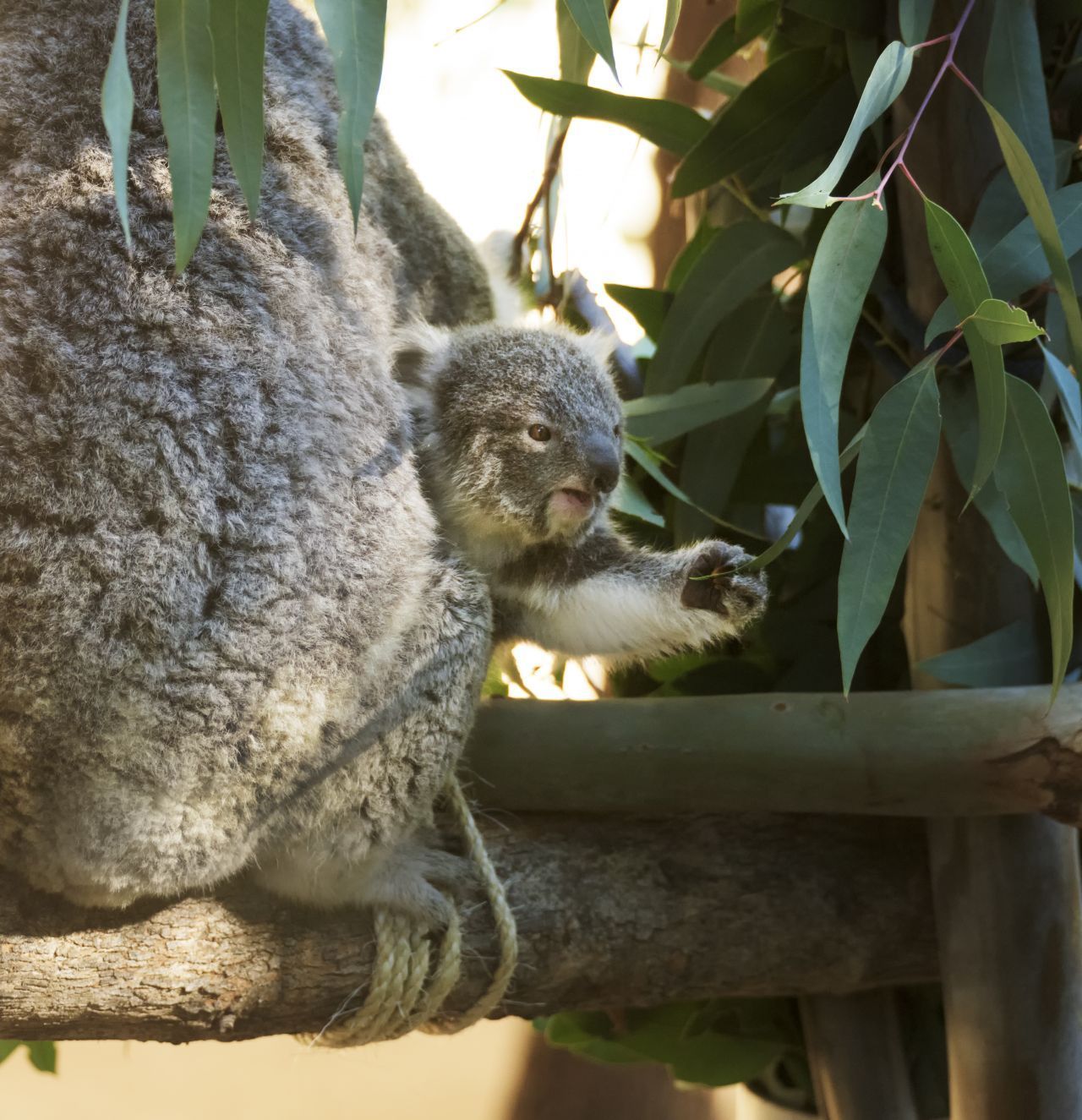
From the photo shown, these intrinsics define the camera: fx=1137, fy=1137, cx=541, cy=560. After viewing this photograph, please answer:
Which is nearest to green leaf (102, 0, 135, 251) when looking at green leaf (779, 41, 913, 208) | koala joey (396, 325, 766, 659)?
green leaf (779, 41, 913, 208)

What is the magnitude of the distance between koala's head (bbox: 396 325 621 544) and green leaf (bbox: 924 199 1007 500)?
0.48m

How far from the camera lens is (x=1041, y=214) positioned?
120 cm

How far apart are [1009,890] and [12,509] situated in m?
1.41

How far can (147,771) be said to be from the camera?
3.88 ft

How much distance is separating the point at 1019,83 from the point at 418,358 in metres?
0.88

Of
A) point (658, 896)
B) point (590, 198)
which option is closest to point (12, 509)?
point (658, 896)

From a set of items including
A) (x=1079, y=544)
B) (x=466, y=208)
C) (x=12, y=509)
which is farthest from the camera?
(x=466, y=208)

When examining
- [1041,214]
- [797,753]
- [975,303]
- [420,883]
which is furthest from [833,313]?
[420,883]

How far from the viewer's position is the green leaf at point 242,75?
102 cm

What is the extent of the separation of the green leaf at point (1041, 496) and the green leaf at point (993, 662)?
1.37ft

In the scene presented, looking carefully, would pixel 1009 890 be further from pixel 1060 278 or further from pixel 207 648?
pixel 207 648

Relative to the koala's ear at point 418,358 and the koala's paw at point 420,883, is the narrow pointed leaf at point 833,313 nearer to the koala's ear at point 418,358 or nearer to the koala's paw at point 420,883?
the koala's ear at point 418,358

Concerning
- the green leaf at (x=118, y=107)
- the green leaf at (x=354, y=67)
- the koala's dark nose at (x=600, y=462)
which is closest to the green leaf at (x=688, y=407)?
the koala's dark nose at (x=600, y=462)

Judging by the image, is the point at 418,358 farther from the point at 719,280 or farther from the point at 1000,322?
the point at 1000,322
